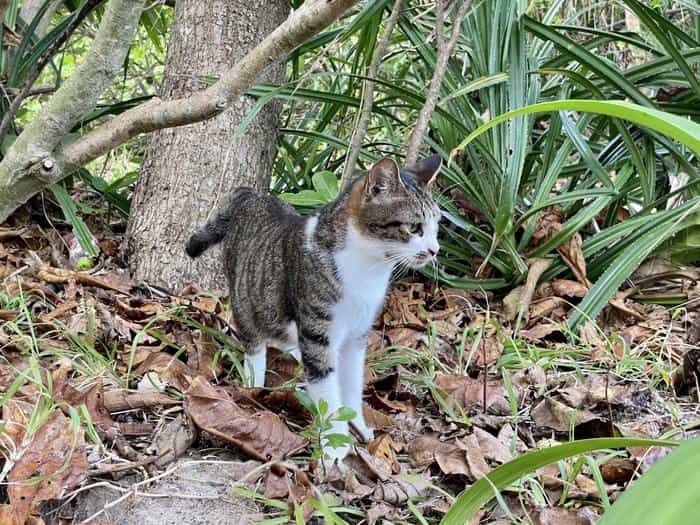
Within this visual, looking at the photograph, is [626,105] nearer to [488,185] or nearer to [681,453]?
[681,453]

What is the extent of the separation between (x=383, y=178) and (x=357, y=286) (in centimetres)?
31

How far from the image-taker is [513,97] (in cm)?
306

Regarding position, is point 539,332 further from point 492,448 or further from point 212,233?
point 212,233

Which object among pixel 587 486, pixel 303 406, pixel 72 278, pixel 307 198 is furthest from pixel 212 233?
pixel 587 486

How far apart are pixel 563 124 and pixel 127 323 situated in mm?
1798

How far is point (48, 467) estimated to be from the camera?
1.51 metres

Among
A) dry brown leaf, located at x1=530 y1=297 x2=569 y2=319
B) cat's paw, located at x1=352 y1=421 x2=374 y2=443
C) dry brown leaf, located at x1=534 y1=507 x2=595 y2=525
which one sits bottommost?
dry brown leaf, located at x1=534 y1=507 x2=595 y2=525

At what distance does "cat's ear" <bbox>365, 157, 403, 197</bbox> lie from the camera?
220 cm

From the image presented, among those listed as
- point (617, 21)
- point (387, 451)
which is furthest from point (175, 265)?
point (617, 21)

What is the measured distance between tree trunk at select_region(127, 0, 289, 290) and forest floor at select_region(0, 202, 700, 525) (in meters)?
0.18

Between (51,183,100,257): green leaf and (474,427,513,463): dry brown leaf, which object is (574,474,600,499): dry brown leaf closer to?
(474,427,513,463): dry brown leaf

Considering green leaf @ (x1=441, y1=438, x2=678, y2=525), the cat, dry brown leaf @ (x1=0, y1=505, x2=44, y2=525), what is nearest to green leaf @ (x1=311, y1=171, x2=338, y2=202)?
the cat

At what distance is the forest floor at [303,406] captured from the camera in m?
1.56

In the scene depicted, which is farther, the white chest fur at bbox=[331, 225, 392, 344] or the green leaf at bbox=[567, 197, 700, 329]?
the green leaf at bbox=[567, 197, 700, 329]
